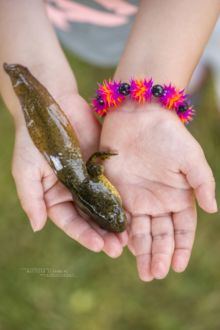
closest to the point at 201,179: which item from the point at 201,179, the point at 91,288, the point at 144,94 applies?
the point at 201,179

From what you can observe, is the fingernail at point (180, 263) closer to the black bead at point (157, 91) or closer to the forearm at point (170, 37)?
the black bead at point (157, 91)

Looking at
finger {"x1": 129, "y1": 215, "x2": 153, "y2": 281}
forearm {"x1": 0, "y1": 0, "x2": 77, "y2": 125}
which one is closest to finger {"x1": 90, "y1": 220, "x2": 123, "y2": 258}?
finger {"x1": 129, "y1": 215, "x2": 153, "y2": 281}

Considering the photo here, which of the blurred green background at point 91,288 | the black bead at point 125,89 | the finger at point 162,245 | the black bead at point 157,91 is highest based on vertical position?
the black bead at point 157,91

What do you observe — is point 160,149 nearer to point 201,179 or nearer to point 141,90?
point 201,179

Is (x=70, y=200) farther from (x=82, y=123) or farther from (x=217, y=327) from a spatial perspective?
(x=217, y=327)

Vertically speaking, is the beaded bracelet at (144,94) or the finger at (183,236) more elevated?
the beaded bracelet at (144,94)

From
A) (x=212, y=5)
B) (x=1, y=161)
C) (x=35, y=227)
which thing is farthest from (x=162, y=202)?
(x=1, y=161)

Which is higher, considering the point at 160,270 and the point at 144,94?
the point at 144,94

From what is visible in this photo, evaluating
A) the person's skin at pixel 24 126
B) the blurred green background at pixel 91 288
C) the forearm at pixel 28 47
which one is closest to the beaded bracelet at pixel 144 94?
the person's skin at pixel 24 126
